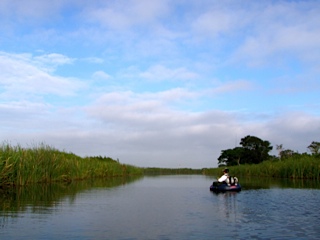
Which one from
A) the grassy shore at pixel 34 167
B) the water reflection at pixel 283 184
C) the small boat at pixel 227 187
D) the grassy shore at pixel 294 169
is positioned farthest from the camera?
the grassy shore at pixel 294 169

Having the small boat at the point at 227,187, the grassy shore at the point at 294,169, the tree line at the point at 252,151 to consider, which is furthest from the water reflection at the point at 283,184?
the tree line at the point at 252,151

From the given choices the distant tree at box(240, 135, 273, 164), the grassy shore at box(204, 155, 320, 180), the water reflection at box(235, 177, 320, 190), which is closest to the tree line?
the distant tree at box(240, 135, 273, 164)

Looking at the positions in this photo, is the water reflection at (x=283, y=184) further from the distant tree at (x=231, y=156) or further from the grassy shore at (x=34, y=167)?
the distant tree at (x=231, y=156)

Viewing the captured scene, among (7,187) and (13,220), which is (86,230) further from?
(7,187)

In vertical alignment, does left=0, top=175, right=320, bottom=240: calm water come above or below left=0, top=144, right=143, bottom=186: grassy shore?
below

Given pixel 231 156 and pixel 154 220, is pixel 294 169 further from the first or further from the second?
pixel 231 156

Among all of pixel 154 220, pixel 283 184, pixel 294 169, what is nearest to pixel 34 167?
pixel 154 220

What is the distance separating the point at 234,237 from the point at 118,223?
3.19 m

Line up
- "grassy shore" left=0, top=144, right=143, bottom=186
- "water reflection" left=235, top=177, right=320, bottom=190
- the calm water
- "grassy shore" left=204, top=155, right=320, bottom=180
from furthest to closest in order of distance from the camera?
"grassy shore" left=204, top=155, right=320, bottom=180
"water reflection" left=235, top=177, right=320, bottom=190
"grassy shore" left=0, top=144, right=143, bottom=186
the calm water

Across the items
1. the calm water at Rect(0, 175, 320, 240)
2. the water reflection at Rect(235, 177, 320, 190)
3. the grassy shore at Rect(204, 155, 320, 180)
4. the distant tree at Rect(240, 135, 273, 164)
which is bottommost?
the water reflection at Rect(235, 177, 320, 190)

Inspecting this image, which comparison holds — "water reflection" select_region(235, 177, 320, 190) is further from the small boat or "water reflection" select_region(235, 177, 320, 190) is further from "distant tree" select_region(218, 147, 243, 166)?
"distant tree" select_region(218, 147, 243, 166)

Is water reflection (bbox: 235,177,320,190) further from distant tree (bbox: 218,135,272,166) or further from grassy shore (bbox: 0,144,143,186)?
distant tree (bbox: 218,135,272,166)

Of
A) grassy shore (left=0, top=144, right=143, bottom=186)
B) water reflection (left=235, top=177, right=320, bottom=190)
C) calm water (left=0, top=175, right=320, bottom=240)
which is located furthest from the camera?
water reflection (left=235, top=177, right=320, bottom=190)

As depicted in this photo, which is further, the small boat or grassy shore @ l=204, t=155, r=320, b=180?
grassy shore @ l=204, t=155, r=320, b=180
